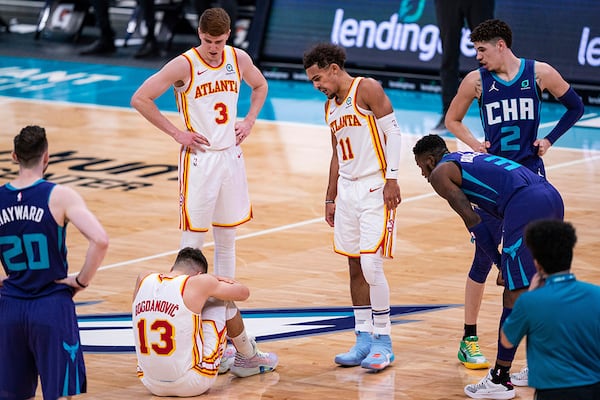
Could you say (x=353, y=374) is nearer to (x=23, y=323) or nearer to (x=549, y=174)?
(x=23, y=323)

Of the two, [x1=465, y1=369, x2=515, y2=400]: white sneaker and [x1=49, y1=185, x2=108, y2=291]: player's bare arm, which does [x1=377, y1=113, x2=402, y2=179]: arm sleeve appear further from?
[x1=49, y1=185, x2=108, y2=291]: player's bare arm

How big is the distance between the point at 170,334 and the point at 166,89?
181cm

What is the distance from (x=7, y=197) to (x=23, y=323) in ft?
1.95

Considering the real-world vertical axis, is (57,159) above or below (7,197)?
below

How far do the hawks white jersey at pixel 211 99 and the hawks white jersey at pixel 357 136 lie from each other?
804mm

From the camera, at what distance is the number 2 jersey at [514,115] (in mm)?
7742

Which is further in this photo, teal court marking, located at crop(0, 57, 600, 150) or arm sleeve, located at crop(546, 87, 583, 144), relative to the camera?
teal court marking, located at crop(0, 57, 600, 150)

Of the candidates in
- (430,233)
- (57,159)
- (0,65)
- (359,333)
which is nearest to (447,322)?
(359,333)

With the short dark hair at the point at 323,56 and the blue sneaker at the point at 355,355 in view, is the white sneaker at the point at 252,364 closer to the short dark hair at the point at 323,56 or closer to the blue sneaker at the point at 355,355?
the blue sneaker at the point at 355,355

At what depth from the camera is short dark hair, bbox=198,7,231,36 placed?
7.97 m

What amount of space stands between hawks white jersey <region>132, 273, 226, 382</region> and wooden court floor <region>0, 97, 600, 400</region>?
0.74ft

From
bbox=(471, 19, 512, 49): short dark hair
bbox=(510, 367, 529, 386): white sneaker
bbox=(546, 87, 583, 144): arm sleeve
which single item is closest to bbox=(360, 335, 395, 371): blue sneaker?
bbox=(510, 367, 529, 386): white sneaker

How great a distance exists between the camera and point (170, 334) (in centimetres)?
711

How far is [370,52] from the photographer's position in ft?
63.0
